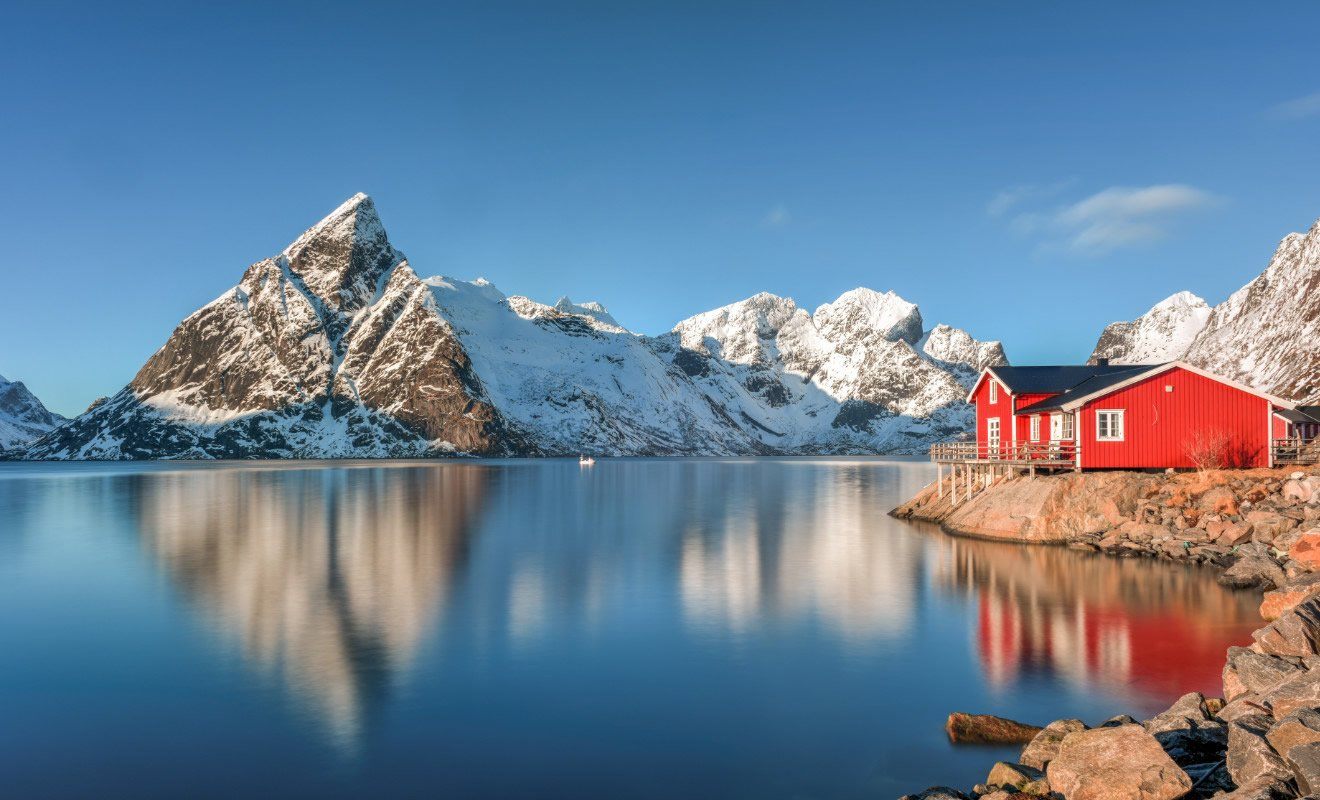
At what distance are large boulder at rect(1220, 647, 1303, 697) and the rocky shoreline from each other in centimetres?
4

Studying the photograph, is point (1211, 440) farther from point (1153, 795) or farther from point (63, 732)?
point (63, 732)

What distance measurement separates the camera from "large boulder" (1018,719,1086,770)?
14.5 metres

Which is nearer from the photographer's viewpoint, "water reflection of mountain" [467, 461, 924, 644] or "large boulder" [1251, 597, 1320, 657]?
"large boulder" [1251, 597, 1320, 657]

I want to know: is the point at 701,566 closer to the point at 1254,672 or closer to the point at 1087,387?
the point at 1254,672

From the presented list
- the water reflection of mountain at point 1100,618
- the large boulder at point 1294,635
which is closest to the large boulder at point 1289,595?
the water reflection of mountain at point 1100,618

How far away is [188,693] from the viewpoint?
803 inches

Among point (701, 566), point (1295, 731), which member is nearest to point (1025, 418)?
point (701, 566)

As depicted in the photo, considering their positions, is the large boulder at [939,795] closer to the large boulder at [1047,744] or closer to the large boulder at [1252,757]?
the large boulder at [1047,744]

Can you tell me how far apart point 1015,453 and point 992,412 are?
9.89 metres

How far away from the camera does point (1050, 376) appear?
55219mm

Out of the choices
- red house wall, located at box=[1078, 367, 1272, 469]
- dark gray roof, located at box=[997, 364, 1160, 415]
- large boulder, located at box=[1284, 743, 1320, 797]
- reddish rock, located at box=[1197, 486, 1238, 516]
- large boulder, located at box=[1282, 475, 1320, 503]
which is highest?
dark gray roof, located at box=[997, 364, 1160, 415]

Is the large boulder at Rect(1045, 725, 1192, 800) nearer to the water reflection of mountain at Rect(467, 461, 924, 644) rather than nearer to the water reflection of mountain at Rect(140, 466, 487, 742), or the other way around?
the water reflection of mountain at Rect(140, 466, 487, 742)

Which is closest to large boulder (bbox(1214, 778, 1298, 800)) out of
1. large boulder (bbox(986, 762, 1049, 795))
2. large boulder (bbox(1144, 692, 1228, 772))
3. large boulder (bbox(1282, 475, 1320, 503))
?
large boulder (bbox(1144, 692, 1228, 772))

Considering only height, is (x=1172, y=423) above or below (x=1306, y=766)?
above
